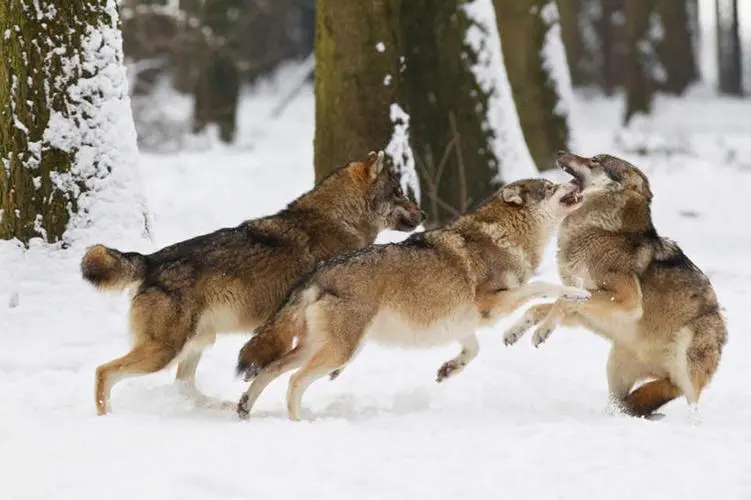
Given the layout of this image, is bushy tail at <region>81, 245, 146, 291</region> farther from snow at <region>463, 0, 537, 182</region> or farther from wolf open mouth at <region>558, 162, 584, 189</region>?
snow at <region>463, 0, 537, 182</region>

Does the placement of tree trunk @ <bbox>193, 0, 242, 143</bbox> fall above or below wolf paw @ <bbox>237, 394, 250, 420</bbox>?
below

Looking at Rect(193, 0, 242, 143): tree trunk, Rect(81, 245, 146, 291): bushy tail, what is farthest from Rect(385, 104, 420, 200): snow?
Rect(193, 0, 242, 143): tree trunk

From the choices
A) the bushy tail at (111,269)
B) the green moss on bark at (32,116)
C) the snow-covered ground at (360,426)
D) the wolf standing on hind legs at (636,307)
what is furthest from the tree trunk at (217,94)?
the bushy tail at (111,269)

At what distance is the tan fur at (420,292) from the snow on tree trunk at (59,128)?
261cm

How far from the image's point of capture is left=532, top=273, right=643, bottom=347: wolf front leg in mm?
6906

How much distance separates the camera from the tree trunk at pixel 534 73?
15.8 m

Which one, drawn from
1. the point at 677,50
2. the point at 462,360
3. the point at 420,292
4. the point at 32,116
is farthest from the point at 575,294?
the point at 677,50

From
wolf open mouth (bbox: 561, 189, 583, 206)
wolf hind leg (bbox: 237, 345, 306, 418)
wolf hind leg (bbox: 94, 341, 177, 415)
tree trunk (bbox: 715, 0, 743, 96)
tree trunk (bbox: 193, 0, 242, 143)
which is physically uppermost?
wolf open mouth (bbox: 561, 189, 583, 206)

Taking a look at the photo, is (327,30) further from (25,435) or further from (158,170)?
(158,170)

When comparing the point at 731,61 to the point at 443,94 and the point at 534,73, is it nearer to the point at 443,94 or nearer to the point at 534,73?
the point at 534,73

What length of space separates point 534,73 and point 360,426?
10898 millimetres

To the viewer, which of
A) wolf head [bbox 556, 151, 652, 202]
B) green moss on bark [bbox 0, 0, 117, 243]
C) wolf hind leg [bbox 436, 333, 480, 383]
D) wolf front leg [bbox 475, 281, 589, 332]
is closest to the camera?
wolf front leg [bbox 475, 281, 589, 332]

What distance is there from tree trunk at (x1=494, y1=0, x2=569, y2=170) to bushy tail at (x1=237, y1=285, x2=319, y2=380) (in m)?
9.77

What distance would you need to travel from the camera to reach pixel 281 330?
21.3 ft
